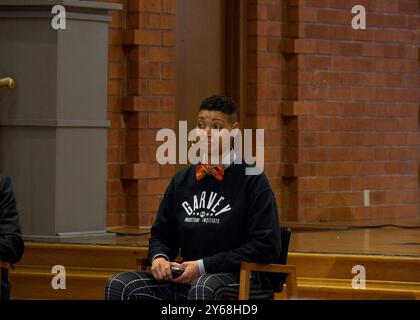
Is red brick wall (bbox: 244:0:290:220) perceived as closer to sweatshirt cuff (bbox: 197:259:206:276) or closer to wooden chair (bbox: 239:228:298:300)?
wooden chair (bbox: 239:228:298:300)

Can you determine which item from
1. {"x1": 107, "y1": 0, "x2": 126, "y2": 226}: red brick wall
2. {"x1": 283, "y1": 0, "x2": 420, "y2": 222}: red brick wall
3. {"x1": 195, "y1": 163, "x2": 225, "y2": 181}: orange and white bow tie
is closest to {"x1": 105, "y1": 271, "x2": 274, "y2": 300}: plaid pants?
{"x1": 195, "y1": 163, "x2": 225, "y2": 181}: orange and white bow tie

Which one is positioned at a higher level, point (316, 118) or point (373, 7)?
point (373, 7)

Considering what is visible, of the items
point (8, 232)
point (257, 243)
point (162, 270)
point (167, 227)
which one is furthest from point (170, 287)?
point (8, 232)

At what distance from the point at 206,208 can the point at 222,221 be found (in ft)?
0.31

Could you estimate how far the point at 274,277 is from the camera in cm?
479

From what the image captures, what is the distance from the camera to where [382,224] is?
8453 millimetres

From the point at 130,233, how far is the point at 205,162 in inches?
105

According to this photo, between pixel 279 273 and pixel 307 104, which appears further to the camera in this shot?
pixel 307 104

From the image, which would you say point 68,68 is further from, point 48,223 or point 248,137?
point 248,137

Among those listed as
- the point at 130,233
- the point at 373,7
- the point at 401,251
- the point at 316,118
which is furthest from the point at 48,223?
the point at 373,7

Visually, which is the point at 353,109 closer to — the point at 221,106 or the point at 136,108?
the point at 136,108

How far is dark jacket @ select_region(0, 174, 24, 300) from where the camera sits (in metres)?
4.80

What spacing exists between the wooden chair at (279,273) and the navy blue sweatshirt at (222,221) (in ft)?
0.12

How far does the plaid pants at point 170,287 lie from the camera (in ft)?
15.1
